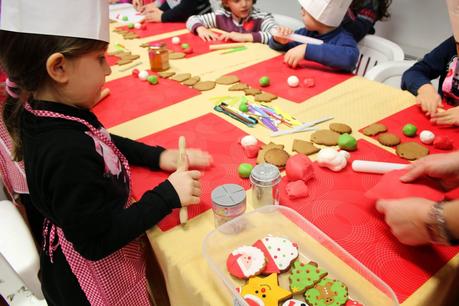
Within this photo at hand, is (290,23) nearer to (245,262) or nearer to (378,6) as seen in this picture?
(378,6)

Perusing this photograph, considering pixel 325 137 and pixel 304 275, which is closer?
pixel 304 275

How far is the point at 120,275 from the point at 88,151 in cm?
26

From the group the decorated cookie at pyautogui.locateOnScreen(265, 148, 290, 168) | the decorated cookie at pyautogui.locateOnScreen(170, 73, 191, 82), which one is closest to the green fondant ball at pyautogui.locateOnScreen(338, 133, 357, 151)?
the decorated cookie at pyautogui.locateOnScreen(265, 148, 290, 168)

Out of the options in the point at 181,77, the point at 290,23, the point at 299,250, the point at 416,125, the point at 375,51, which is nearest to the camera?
the point at 299,250

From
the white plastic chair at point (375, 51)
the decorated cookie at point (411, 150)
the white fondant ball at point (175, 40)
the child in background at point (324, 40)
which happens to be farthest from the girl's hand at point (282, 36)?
the decorated cookie at point (411, 150)

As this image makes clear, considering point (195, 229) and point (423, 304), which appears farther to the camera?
point (195, 229)

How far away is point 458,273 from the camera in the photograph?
58cm

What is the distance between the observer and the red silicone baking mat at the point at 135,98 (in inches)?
42.5

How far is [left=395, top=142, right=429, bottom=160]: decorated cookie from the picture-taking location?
795 mm

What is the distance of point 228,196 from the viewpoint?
0.64 metres

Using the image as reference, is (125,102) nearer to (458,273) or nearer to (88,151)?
(88,151)

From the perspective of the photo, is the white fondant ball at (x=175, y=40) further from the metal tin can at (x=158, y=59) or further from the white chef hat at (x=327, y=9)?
the white chef hat at (x=327, y=9)

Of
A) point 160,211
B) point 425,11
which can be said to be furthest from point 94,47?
point 425,11

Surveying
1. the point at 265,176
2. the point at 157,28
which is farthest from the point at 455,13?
the point at 157,28
